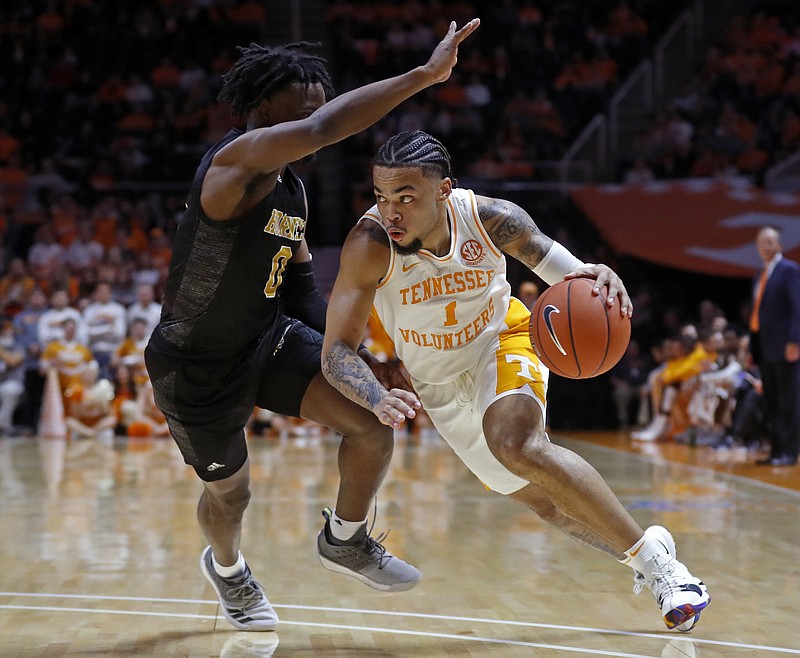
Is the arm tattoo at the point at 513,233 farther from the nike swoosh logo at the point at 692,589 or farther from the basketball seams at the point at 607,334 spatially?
the nike swoosh logo at the point at 692,589

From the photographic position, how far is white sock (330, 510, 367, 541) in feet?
13.3

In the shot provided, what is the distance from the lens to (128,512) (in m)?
7.02

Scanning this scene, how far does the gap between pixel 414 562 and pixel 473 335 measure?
167cm

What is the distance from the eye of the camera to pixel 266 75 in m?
3.79

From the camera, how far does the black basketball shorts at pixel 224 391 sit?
3.97 metres

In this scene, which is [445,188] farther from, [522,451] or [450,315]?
[522,451]

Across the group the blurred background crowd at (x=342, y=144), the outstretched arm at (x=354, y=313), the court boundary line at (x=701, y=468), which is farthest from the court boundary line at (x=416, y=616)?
Answer: the blurred background crowd at (x=342, y=144)

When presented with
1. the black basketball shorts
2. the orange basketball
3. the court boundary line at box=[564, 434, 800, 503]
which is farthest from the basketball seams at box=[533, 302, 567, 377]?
the court boundary line at box=[564, 434, 800, 503]

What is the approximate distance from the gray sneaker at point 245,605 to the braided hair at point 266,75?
68.6 inches

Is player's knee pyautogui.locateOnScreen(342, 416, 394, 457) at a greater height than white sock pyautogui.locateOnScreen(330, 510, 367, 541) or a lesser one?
greater

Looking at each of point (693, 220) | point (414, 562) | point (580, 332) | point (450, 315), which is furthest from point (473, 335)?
point (693, 220)

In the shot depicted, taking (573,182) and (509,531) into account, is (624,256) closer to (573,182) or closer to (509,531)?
(573,182)

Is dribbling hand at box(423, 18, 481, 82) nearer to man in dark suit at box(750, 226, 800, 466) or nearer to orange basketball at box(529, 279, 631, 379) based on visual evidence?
orange basketball at box(529, 279, 631, 379)

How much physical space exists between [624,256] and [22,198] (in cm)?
764
